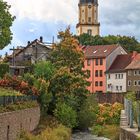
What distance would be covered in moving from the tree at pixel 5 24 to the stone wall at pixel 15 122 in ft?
42.0

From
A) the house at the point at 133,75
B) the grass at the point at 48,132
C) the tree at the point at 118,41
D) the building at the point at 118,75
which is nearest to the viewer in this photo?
the grass at the point at 48,132

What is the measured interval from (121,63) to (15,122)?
312 feet

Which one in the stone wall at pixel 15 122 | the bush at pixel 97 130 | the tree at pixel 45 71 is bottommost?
the bush at pixel 97 130

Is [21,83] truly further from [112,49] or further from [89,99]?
[112,49]

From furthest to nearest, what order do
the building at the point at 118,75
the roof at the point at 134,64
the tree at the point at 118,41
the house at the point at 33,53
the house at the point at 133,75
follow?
the tree at the point at 118,41, the building at the point at 118,75, the house at the point at 133,75, the roof at the point at 134,64, the house at the point at 33,53

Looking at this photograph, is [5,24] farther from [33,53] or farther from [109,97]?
[33,53]

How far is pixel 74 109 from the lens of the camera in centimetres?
7319

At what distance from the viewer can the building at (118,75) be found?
5094 inches

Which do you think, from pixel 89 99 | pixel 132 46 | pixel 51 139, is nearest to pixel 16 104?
pixel 51 139

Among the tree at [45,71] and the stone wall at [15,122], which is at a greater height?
the tree at [45,71]

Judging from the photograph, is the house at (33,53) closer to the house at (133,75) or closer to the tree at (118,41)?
the house at (133,75)

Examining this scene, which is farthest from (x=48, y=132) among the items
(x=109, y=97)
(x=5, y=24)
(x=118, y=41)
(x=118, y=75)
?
(x=118, y=41)

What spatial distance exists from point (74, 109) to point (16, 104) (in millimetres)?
32118

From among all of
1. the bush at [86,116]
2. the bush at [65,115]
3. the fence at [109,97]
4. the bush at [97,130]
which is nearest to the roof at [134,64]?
the fence at [109,97]
